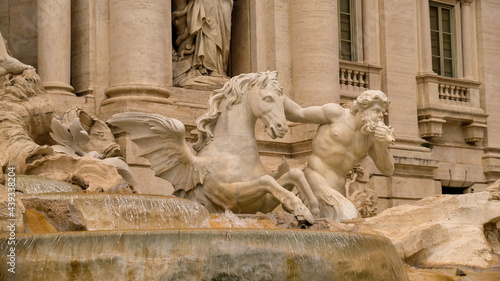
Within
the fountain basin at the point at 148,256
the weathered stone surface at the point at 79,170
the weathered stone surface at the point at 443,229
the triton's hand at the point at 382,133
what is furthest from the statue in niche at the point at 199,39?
the fountain basin at the point at 148,256

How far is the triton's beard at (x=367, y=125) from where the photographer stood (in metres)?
12.8

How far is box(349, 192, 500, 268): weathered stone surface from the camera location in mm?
11102

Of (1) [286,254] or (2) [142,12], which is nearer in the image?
(1) [286,254]

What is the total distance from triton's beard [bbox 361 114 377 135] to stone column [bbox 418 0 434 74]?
31.2 feet

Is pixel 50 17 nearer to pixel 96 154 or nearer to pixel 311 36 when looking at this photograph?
pixel 96 154

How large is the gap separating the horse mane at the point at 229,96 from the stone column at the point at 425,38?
10.3 m

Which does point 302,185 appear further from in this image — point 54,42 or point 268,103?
point 54,42

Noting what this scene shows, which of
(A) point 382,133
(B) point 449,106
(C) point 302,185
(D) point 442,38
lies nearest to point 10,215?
(C) point 302,185

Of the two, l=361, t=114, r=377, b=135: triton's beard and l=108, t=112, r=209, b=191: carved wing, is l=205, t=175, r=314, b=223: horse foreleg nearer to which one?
l=108, t=112, r=209, b=191: carved wing

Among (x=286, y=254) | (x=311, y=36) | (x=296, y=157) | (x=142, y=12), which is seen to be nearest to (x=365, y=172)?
(x=296, y=157)

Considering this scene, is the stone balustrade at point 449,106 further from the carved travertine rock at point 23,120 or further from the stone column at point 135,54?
the carved travertine rock at point 23,120

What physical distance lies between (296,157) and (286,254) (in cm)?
939

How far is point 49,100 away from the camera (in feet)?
45.2

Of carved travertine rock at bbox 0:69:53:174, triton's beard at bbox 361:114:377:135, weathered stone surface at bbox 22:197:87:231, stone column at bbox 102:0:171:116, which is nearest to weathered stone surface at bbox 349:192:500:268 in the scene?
triton's beard at bbox 361:114:377:135
